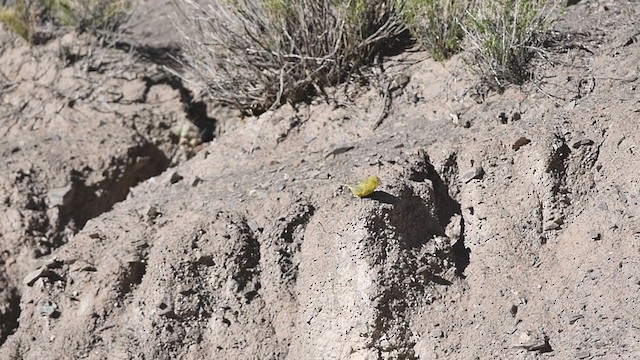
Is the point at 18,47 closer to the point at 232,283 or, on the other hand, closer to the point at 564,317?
the point at 232,283

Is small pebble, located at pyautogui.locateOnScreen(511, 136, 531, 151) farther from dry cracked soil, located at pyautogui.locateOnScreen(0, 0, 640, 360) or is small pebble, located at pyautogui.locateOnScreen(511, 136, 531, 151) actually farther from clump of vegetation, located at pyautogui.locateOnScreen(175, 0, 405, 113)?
clump of vegetation, located at pyautogui.locateOnScreen(175, 0, 405, 113)

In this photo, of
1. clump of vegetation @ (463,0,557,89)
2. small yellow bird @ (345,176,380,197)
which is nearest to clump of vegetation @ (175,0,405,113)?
clump of vegetation @ (463,0,557,89)

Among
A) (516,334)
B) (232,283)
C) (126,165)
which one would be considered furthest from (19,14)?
(516,334)

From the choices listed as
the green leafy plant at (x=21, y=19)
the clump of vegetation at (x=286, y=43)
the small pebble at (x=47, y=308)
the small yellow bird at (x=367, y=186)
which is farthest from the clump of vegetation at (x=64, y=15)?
the small yellow bird at (x=367, y=186)

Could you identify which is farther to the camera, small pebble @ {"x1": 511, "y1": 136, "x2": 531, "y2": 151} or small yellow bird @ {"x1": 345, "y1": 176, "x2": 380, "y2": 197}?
small pebble @ {"x1": 511, "y1": 136, "x2": 531, "y2": 151}

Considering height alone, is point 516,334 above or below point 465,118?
below

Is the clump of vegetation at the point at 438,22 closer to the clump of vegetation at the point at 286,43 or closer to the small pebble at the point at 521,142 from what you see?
the clump of vegetation at the point at 286,43

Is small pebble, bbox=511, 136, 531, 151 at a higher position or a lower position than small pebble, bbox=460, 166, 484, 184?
higher
